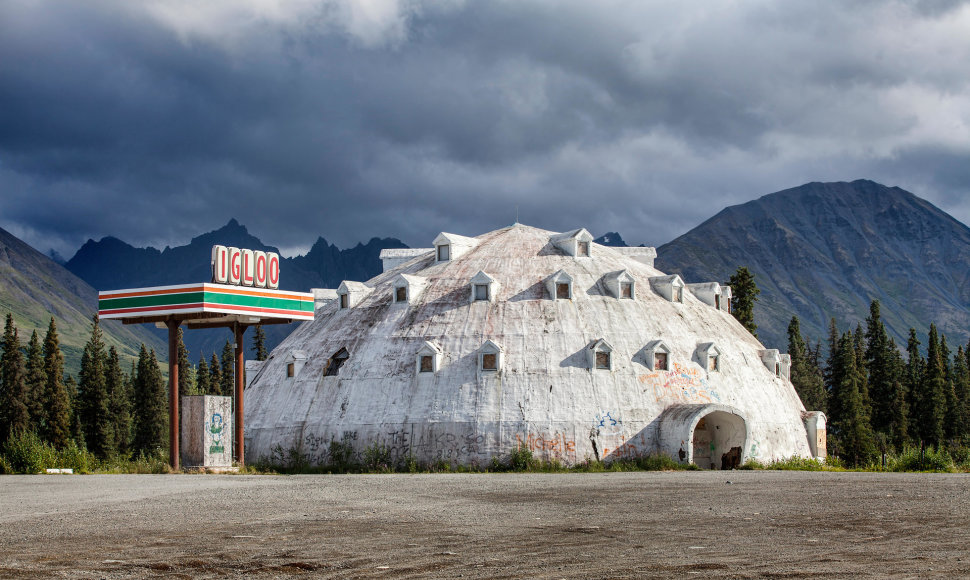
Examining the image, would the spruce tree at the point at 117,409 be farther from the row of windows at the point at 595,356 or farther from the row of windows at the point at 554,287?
the row of windows at the point at 595,356

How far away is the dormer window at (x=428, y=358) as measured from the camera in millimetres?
46466

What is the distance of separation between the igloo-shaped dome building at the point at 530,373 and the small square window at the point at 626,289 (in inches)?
3.4

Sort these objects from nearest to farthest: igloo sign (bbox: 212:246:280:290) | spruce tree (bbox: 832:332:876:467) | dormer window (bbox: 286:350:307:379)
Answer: igloo sign (bbox: 212:246:280:290)
dormer window (bbox: 286:350:307:379)
spruce tree (bbox: 832:332:876:467)

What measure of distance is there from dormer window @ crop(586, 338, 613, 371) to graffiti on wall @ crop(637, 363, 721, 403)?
176 cm

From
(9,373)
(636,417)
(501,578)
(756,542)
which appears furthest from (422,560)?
(9,373)

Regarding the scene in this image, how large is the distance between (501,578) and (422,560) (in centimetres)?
202

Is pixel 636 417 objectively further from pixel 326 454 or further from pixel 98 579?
pixel 98 579

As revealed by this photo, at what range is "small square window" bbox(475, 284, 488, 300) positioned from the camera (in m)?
50.1

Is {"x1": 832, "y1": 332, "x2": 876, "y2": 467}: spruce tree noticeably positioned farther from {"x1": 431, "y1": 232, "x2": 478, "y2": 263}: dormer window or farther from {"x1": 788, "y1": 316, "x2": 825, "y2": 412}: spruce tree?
{"x1": 431, "y1": 232, "x2": 478, "y2": 263}: dormer window

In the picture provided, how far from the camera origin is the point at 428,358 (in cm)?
4678

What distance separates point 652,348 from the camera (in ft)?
155

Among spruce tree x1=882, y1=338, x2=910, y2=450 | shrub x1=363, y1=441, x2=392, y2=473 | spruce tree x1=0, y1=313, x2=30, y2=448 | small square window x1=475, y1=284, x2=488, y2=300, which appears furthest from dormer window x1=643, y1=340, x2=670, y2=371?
spruce tree x1=0, y1=313, x2=30, y2=448

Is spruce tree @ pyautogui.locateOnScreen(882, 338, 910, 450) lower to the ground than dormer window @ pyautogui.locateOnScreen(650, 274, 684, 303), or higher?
lower

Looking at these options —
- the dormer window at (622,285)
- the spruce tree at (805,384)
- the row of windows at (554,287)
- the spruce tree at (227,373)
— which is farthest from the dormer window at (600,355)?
the spruce tree at (227,373)
